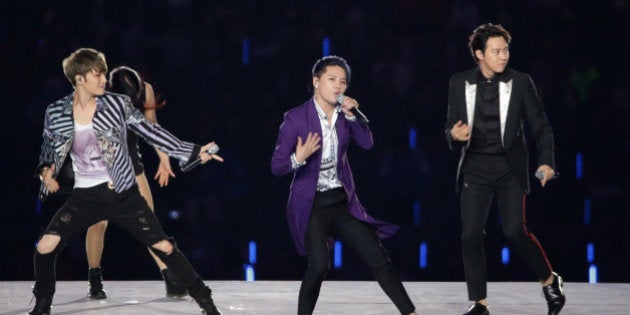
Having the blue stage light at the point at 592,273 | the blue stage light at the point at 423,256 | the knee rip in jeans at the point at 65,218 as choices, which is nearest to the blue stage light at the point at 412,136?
the blue stage light at the point at 423,256

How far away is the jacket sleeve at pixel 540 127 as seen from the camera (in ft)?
16.8

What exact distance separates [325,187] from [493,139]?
2.83 feet

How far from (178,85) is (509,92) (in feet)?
9.63

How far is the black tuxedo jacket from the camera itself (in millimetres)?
5133

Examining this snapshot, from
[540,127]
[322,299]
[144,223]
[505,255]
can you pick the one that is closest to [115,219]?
[144,223]

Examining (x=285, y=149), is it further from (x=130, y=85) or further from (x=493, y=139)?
(x=130, y=85)

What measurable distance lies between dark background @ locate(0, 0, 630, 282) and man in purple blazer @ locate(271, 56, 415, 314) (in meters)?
2.61

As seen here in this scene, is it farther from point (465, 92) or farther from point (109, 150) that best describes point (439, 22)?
point (109, 150)

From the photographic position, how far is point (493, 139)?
516 centimetres

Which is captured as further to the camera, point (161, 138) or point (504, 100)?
point (504, 100)

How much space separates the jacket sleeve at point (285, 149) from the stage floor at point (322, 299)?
1.07 metres

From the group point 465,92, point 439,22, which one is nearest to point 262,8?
point 439,22

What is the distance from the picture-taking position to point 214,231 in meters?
7.64

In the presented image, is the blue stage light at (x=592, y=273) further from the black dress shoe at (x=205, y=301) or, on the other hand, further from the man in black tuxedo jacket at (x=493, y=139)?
the black dress shoe at (x=205, y=301)
